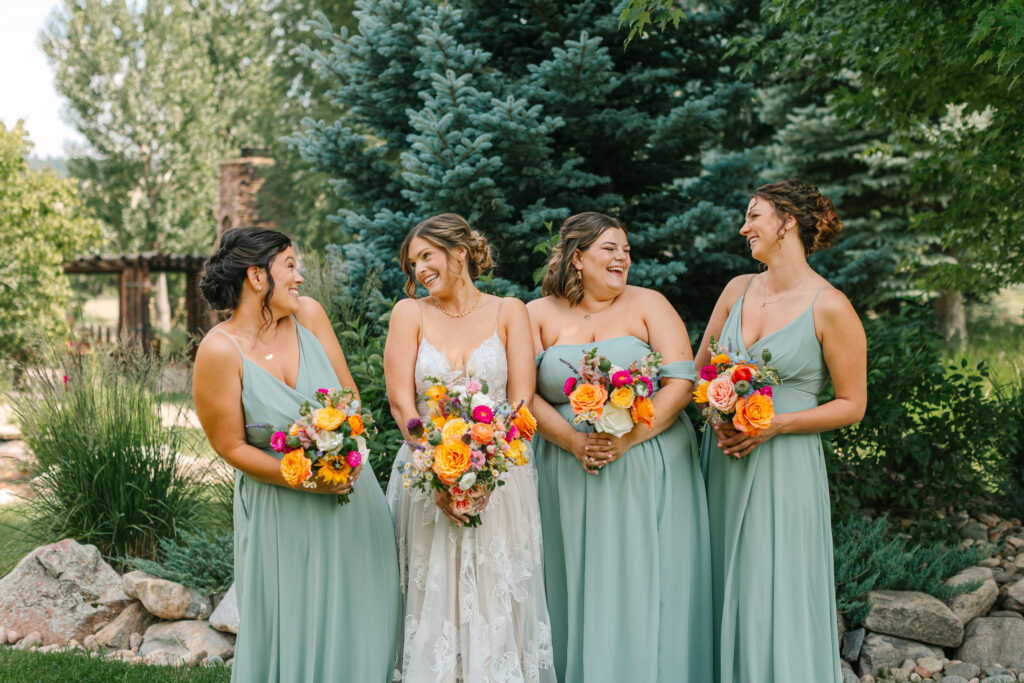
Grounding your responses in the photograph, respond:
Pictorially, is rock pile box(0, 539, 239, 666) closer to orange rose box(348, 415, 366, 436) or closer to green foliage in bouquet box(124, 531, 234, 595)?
green foliage in bouquet box(124, 531, 234, 595)

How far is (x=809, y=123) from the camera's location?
559 inches

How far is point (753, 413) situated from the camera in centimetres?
325

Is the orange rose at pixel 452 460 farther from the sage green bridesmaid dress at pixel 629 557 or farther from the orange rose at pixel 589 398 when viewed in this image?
the sage green bridesmaid dress at pixel 629 557

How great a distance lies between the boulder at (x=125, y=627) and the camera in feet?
16.7

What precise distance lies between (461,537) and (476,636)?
1.37ft

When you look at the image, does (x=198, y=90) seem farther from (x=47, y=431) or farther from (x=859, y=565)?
(x=859, y=565)

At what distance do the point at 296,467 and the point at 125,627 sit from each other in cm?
311

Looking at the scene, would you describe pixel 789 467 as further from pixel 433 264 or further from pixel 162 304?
pixel 162 304

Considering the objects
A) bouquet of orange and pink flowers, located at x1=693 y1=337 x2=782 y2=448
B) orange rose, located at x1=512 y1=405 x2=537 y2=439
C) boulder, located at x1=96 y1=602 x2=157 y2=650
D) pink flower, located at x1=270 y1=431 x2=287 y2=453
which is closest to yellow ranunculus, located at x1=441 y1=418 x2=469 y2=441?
orange rose, located at x1=512 y1=405 x2=537 y2=439

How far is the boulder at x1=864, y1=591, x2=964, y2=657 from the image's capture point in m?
4.70

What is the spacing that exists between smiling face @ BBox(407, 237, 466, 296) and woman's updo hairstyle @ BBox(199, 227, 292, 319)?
62cm

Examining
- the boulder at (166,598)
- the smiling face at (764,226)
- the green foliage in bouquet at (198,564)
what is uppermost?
the smiling face at (764,226)

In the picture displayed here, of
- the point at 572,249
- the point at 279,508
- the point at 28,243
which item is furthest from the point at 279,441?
the point at 28,243

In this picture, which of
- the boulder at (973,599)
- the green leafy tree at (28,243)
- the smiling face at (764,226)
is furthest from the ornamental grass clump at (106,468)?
the green leafy tree at (28,243)
